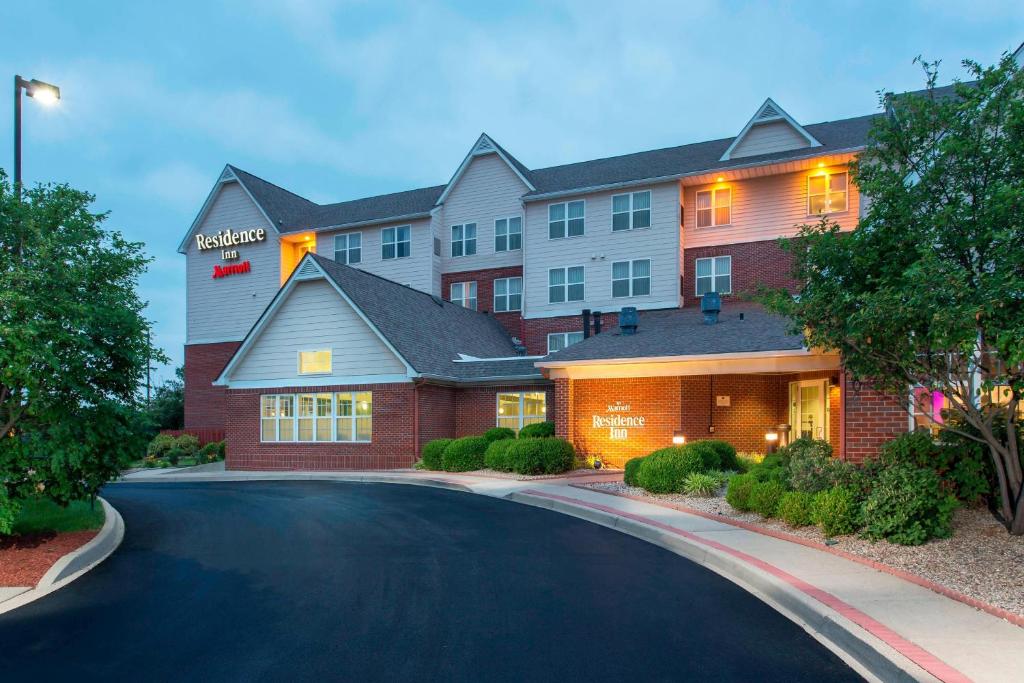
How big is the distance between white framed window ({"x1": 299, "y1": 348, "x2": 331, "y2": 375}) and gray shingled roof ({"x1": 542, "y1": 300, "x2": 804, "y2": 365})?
858 centimetres

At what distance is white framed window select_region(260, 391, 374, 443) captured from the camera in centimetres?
2714

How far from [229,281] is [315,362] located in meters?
16.2

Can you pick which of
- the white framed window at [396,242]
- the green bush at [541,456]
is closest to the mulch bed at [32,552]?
the green bush at [541,456]

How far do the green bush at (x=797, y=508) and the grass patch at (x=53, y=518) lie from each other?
35.2 ft

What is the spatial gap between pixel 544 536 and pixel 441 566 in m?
2.70

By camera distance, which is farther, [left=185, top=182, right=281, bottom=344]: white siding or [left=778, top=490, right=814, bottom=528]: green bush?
[left=185, top=182, right=281, bottom=344]: white siding

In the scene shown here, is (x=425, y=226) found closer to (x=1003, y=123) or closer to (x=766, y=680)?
(x=1003, y=123)

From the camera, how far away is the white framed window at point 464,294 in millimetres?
37344

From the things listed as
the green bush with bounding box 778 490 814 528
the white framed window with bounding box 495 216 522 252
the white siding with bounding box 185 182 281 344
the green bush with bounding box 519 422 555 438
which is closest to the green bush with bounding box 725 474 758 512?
the green bush with bounding box 778 490 814 528

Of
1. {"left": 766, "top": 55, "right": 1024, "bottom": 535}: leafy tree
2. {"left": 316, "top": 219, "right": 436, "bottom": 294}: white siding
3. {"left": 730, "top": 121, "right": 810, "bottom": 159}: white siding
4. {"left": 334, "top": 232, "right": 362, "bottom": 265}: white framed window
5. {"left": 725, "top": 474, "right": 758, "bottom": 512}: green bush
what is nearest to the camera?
{"left": 766, "top": 55, "right": 1024, "bottom": 535}: leafy tree

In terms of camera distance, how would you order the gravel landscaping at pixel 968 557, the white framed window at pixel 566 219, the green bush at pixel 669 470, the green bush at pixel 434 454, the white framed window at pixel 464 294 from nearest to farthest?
the gravel landscaping at pixel 968 557
the green bush at pixel 669 470
the green bush at pixel 434 454
the white framed window at pixel 566 219
the white framed window at pixel 464 294

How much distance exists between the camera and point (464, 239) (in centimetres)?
3753

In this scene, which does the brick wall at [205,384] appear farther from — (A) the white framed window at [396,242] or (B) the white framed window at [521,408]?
(B) the white framed window at [521,408]

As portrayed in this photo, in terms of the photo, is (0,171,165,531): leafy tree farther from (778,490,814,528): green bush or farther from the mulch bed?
(778,490,814,528): green bush
